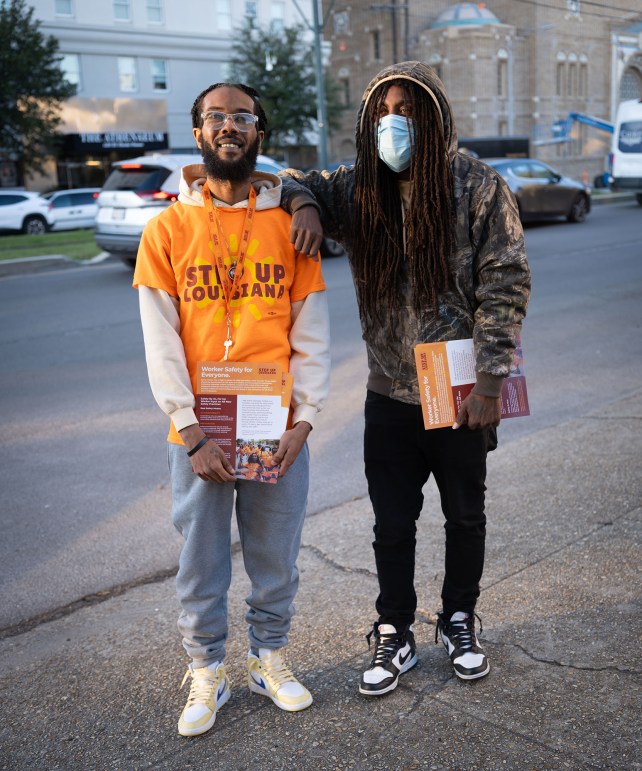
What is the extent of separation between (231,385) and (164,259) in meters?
0.42

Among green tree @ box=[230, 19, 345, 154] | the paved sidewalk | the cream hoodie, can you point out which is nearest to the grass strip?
the paved sidewalk

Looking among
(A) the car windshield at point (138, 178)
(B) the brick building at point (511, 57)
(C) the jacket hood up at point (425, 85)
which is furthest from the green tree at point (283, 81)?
(C) the jacket hood up at point (425, 85)

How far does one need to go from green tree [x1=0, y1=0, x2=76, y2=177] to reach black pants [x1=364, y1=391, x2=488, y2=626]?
30.5m

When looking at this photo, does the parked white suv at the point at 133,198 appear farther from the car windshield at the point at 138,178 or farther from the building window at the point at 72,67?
the building window at the point at 72,67

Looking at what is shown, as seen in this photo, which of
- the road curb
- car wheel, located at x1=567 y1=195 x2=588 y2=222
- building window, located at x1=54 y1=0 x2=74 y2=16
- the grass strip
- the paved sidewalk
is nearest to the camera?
the paved sidewalk

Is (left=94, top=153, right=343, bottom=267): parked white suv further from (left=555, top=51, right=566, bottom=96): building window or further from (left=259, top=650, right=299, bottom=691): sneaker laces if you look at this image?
(left=555, top=51, right=566, bottom=96): building window

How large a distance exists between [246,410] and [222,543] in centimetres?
45

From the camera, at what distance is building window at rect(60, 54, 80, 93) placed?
34.9 m

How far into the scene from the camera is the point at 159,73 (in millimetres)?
38000

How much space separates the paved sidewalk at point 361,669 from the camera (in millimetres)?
2557

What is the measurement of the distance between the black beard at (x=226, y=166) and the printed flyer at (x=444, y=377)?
76cm

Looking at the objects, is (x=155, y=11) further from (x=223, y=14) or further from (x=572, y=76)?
(x=572, y=76)

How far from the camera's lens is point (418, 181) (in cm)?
270

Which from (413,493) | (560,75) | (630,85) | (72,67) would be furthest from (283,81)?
(413,493)
